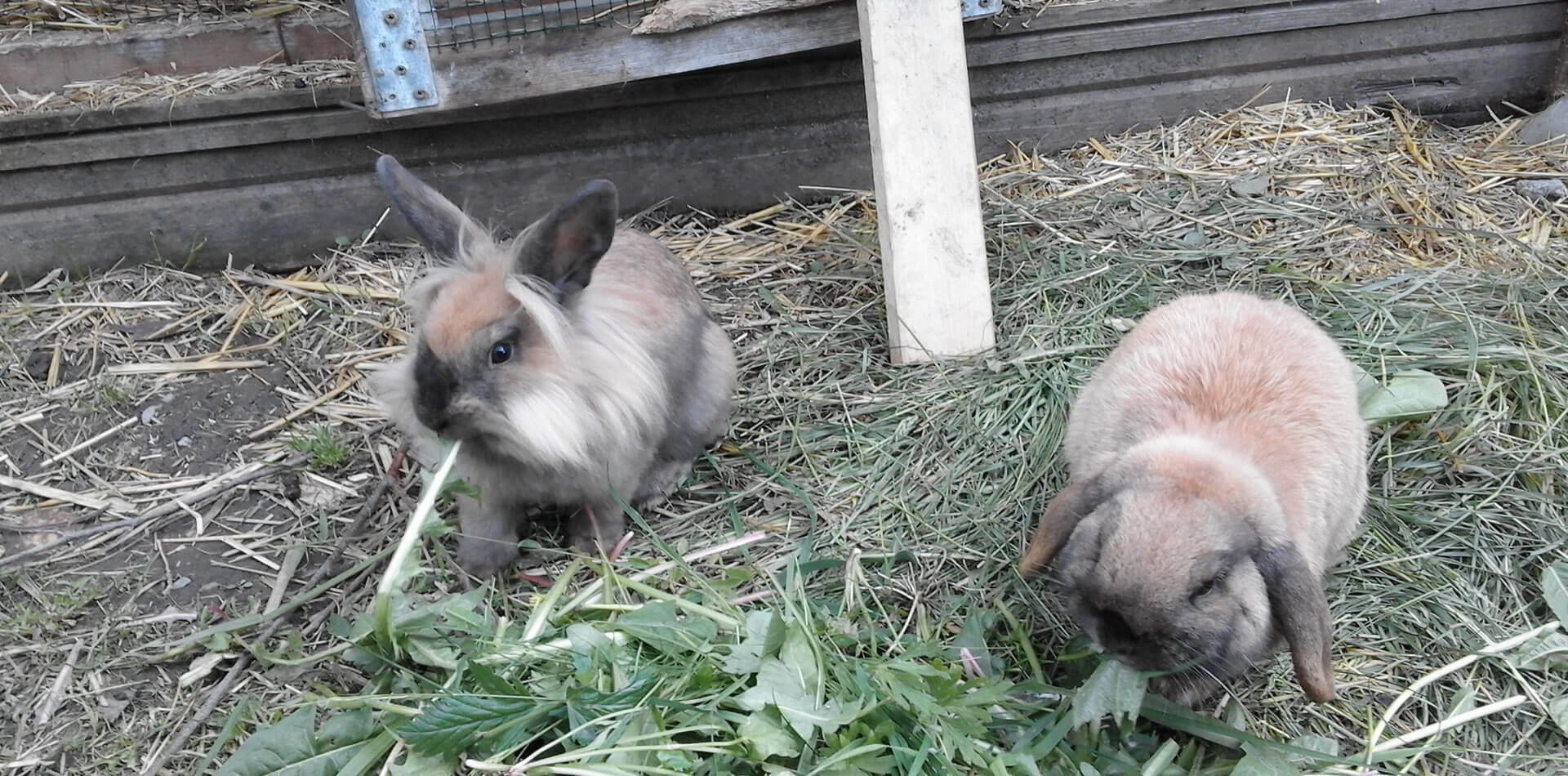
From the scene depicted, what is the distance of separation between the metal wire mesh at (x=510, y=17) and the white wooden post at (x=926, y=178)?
37.0 inches

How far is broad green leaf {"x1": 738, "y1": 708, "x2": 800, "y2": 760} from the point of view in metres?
2.27

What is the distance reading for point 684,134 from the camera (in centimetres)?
453

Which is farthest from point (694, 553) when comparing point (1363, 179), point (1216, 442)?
point (1363, 179)

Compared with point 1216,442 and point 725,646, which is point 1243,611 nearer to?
point 1216,442

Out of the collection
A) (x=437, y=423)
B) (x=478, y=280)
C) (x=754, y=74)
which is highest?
(x=754, y=74)

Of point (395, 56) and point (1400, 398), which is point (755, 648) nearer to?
point (1400, 398)

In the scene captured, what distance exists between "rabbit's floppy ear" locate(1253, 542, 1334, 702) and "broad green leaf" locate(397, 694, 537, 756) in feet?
5.12

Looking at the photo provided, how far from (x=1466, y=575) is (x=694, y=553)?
2054 mm

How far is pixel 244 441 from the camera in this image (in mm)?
3666

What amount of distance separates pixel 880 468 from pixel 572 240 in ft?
3.80

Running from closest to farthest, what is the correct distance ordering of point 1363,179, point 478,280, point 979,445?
1. point 478,280
2. point 979,445
3. point 1363,179

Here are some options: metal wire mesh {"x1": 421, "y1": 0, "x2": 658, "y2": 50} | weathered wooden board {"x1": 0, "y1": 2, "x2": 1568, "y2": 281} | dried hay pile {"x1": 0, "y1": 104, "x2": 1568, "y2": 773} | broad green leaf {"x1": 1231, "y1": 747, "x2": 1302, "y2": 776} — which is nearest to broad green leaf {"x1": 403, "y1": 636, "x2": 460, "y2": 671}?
dried hay pile {"x1": 0, "y1": 104, "x2": 1568, "y2": 773}

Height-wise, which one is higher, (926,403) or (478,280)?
(478,280)

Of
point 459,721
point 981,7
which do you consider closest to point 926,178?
point 981,7
